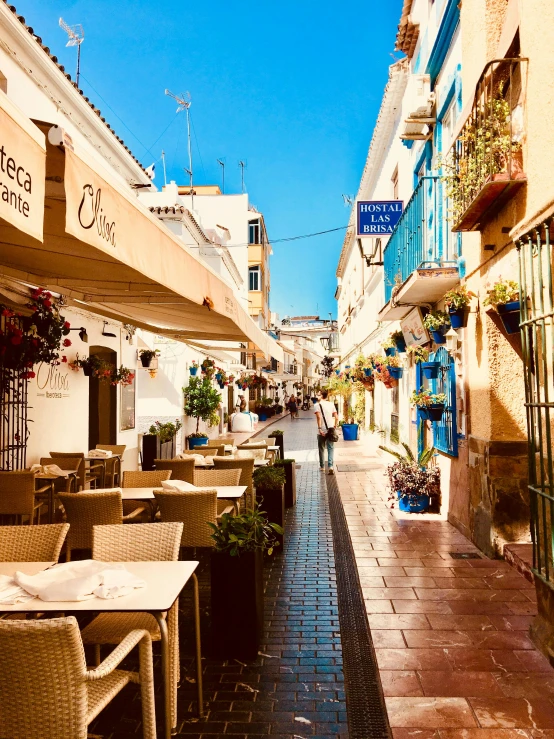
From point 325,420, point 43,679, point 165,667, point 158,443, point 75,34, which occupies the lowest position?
point 165,667

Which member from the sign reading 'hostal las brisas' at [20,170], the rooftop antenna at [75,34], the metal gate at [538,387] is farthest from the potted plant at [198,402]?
the sign reading 'hostal las brisas' at [20,170]

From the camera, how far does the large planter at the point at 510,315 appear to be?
5.64 meters

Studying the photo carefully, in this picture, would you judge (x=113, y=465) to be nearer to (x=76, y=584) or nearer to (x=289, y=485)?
(x=289, y=485)

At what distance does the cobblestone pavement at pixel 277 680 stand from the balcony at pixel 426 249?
4.27m

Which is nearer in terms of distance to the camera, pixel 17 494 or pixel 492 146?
pixel 492 146

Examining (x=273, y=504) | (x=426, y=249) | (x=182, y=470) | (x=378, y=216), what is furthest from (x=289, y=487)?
(x=378, y=216)

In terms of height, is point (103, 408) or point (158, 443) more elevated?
point (103, 408)

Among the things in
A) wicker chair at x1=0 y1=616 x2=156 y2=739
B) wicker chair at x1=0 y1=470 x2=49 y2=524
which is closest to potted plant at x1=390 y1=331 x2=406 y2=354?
wicker chair at x1=0 y1=470 x2=49 y2=524

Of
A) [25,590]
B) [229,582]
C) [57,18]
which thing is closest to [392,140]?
[57,18]

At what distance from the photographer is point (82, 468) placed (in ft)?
28.8

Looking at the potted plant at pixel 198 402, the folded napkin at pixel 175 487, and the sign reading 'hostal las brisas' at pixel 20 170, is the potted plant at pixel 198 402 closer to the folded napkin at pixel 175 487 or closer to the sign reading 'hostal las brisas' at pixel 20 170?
the folded napkin at pixel 175 487

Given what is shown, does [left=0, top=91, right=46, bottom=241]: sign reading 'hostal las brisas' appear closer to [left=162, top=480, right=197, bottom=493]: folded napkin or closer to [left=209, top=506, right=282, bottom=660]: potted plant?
[left=209, top=506, right=282, bottom=660]: potted plant

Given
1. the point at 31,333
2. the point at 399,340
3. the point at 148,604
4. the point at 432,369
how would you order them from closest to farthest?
the point at 148,604
the point at 31,333
the point at 432,369
the point at 399,340

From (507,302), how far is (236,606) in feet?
11.9
